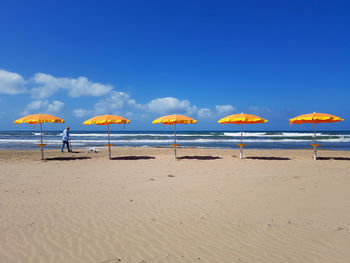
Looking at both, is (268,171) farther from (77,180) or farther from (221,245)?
(77,180)

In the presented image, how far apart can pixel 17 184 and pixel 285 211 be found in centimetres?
744

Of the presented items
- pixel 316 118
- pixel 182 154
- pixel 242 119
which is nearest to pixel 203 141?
pixel 182 154

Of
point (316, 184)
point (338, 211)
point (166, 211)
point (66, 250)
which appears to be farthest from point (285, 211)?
point (66, 250)

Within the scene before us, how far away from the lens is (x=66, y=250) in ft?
10.6

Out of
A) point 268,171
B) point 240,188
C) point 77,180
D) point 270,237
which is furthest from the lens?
point 268,171

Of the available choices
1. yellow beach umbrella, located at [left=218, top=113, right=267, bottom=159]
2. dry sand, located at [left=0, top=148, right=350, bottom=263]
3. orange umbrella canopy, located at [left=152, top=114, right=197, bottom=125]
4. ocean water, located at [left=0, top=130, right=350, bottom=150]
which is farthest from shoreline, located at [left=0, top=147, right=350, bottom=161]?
dry sand, located at [left=0, top=148, right=350, bottom=263]

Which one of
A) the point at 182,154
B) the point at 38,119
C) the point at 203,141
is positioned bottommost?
the point at 203,141

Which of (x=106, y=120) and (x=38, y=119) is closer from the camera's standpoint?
(x=38, y=119)

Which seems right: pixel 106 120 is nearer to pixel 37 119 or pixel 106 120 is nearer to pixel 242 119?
pixel 37 119

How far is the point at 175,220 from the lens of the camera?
14.1 ft

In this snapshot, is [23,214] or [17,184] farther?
[17,184]

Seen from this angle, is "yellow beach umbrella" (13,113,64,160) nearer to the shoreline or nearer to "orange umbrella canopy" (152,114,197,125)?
the shoreline

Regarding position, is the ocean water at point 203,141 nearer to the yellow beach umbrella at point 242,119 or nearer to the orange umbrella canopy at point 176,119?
the yellow beach umbrella at point 242,119

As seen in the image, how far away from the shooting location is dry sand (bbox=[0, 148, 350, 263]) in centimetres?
318
